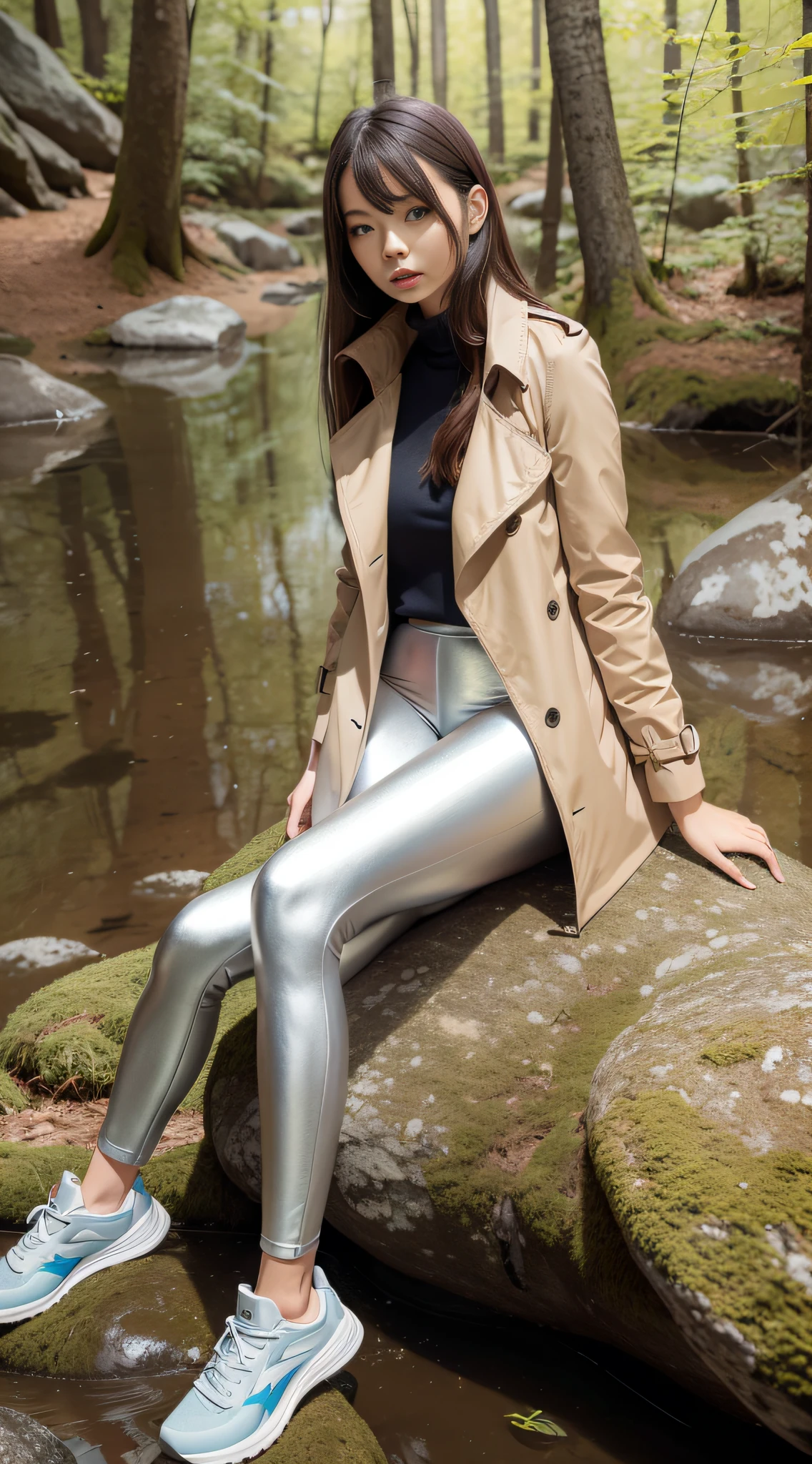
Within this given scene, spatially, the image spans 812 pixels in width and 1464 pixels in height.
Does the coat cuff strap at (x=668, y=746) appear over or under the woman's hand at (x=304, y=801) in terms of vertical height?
over

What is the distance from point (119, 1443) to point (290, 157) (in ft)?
88.6

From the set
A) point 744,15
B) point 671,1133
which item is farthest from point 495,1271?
point 744,15

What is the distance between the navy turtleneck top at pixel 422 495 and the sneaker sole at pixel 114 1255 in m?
1.31

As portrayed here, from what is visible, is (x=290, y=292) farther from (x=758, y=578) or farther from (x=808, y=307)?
(x=758, y=578)

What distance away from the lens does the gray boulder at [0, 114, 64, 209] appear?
55.4 feet

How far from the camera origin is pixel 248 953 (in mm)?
2078

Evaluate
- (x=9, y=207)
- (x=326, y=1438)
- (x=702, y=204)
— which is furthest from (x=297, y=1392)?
(x=702, y=204)

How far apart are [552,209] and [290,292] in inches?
198

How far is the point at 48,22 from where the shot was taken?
21406mm

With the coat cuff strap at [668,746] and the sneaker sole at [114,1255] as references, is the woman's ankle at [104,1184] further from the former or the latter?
the coat cuff strap at [668,746]

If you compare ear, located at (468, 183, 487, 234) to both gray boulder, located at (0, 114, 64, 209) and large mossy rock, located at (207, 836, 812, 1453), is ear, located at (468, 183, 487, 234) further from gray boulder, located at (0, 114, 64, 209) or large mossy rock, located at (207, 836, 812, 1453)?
gray boulder, located at (0, 114, 64, 209)

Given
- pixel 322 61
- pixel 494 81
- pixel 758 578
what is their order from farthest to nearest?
pixel 322 61 → pixel 494 81 → pixel 758 578

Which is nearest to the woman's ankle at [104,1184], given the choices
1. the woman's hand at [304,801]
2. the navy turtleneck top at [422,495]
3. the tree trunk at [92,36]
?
the woman's hand at [304,801]

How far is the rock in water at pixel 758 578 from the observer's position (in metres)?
5.54
